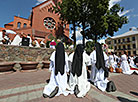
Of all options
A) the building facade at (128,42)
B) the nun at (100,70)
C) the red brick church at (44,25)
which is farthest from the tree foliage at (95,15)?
the building facade at (128,42)

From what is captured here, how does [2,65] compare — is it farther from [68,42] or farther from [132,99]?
[68,42]

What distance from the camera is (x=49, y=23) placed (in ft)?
83.3

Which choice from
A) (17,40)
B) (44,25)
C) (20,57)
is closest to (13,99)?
(20,57)

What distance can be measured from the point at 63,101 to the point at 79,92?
0.75 metres

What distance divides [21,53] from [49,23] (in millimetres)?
18991

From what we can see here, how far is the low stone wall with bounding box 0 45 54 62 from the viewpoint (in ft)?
25.6

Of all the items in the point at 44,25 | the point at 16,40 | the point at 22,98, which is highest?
the point at 44,25

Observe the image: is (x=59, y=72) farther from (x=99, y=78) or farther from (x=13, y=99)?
(x=99, y=78)

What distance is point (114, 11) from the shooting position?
1936cm

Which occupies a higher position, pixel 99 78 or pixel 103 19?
pixel 103 19

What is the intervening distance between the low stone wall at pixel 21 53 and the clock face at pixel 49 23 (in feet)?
54.3

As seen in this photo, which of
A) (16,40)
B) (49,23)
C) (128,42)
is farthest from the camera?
(128,42)

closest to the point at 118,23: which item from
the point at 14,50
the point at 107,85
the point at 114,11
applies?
the point at 114,11

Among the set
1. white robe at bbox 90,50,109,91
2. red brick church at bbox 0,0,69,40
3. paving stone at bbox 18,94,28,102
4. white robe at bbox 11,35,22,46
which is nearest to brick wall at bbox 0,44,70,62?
white robe at bbox 11,35,22,46
